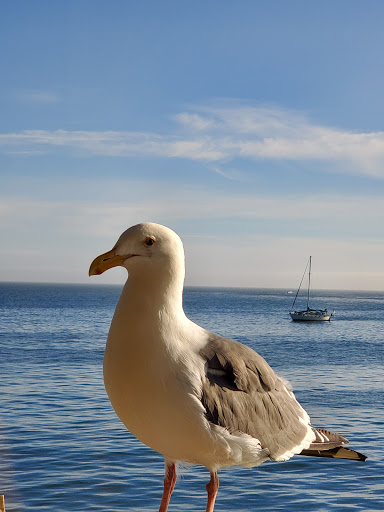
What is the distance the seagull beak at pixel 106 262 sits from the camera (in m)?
3.66

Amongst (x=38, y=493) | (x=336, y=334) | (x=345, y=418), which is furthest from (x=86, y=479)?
(x=336, y=334)

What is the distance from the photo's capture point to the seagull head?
3.64m

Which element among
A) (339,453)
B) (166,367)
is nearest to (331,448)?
(339,453)

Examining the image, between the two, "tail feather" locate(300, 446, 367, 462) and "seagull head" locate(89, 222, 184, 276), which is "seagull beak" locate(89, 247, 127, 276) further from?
"tail feather" locate(300, 446, 367, 462)

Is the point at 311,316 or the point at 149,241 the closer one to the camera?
the point at 149,241

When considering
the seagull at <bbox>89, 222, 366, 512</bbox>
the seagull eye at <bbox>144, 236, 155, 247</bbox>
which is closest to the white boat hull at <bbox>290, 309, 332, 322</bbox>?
the seagull at <bbox>89, 222, 366, 512</bbox>

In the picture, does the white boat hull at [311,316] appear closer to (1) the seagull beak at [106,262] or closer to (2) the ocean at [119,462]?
(2) the ocean at [119,462]

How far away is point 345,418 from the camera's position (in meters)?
25.0

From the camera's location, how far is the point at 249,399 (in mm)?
4246

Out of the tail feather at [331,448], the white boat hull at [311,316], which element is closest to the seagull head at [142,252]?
the tail feather at [331,448]

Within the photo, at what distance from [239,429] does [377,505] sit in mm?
12296

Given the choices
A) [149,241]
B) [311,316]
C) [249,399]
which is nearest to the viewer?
[149,241]

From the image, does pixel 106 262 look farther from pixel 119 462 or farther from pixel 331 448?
pixel 119 462

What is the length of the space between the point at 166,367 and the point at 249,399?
76 centimetres
